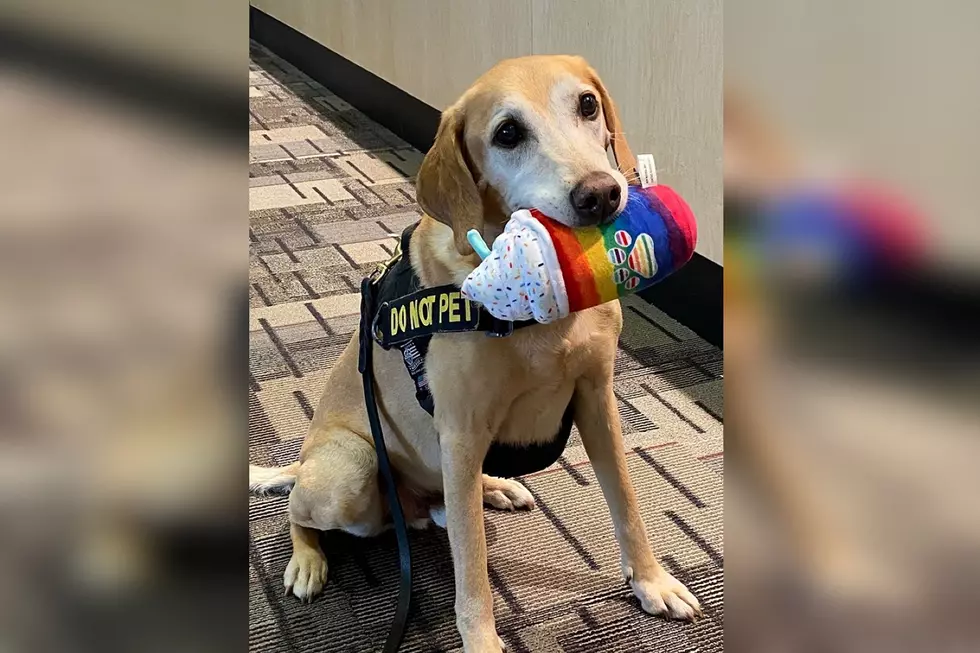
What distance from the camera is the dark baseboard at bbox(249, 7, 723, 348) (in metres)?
2.65

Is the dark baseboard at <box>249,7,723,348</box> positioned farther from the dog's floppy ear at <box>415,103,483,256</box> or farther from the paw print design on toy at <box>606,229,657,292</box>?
the paw print design on toy at <box>606,229,657,292</box>

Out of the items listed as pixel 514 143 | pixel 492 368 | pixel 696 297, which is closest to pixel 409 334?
pixel 492 368

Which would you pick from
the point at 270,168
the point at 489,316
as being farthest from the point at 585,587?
the point at 270,168

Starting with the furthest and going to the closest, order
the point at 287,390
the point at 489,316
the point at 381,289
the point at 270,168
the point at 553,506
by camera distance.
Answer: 1. the point at 270,168
2. the point at 287,390
3. the point at 553,506
4. the point at 381,289
5. the point at 489,316

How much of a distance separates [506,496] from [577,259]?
3.01 ft

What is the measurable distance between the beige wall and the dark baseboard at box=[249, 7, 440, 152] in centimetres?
35

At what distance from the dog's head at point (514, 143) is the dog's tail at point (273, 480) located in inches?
30.4

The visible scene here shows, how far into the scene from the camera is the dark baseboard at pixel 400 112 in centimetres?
265
